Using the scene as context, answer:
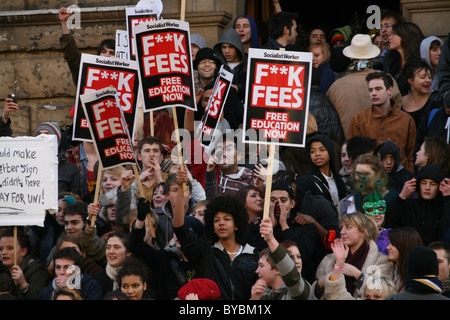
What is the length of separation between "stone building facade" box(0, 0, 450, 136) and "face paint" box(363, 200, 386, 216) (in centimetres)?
459

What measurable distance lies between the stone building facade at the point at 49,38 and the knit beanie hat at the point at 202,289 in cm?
555

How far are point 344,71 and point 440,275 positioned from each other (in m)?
3.71

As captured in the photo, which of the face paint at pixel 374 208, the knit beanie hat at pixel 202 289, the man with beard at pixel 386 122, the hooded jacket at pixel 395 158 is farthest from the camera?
the man with beard at pixel 386 122

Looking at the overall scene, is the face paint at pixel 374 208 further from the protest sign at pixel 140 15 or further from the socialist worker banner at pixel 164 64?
the protest sign at pixel 140 15

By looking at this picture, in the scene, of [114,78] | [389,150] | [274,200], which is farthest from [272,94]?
[114,78]

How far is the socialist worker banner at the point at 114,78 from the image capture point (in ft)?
31.7

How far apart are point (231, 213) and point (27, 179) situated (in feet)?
5.77

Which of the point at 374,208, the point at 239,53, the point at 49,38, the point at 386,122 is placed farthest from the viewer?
the point at 49,38

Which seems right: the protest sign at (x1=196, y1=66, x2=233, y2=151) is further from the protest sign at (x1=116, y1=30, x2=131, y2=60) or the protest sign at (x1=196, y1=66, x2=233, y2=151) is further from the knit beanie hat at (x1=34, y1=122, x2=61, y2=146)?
the knit beanie hat at (x1=34, y1=122, x2=61, y2=146)

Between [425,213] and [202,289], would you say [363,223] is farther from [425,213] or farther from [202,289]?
[202,289]

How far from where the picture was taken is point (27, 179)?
896 cm

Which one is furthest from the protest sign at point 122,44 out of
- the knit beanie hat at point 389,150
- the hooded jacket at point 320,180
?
the knit beanie hat at point 389,150

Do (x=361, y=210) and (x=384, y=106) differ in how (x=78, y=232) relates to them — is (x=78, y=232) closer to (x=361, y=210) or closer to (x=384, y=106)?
(x=361, y=210)

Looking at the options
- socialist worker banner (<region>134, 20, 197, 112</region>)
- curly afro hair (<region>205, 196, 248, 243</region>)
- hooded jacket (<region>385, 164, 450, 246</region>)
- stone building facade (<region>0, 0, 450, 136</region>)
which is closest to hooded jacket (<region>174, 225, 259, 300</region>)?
curly afro hair (<region>205, 196, 248, 243</region>)
